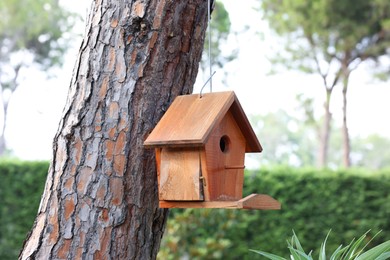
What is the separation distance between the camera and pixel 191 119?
6.52ft

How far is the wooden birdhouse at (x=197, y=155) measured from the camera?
6.38ft

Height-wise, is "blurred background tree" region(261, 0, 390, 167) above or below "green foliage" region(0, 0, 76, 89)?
below

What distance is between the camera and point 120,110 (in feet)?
6.84

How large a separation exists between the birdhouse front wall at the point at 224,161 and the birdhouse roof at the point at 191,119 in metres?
0.04

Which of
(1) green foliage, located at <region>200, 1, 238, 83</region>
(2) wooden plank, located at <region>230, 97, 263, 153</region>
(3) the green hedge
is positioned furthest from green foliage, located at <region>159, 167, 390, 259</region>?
(2) wooden plank, located at <region>230, 97, 263, 153</region>

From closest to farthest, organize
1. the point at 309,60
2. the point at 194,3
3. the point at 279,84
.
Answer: the point at 194,3 → the point at 309,60 → the point at 279,84

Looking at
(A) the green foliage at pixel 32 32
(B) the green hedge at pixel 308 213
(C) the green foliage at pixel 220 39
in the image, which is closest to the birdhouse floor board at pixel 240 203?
(B) the green hedge at pixel 308 213

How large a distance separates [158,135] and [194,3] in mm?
524

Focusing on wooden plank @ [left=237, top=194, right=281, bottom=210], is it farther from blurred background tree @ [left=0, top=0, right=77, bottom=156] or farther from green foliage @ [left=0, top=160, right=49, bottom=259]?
blurred background tree @ [left=0, top=0, right=77, bottom=156]

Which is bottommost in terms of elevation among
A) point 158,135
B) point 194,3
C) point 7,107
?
point 158,135

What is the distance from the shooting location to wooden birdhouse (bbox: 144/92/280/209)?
1945 mm

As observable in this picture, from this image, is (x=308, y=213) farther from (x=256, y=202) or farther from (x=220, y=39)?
(x=256, y=202)

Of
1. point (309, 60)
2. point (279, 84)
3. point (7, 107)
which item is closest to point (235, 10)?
point (309, 60)

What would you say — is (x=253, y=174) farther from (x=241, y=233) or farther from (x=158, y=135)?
(x=158, y=135)
